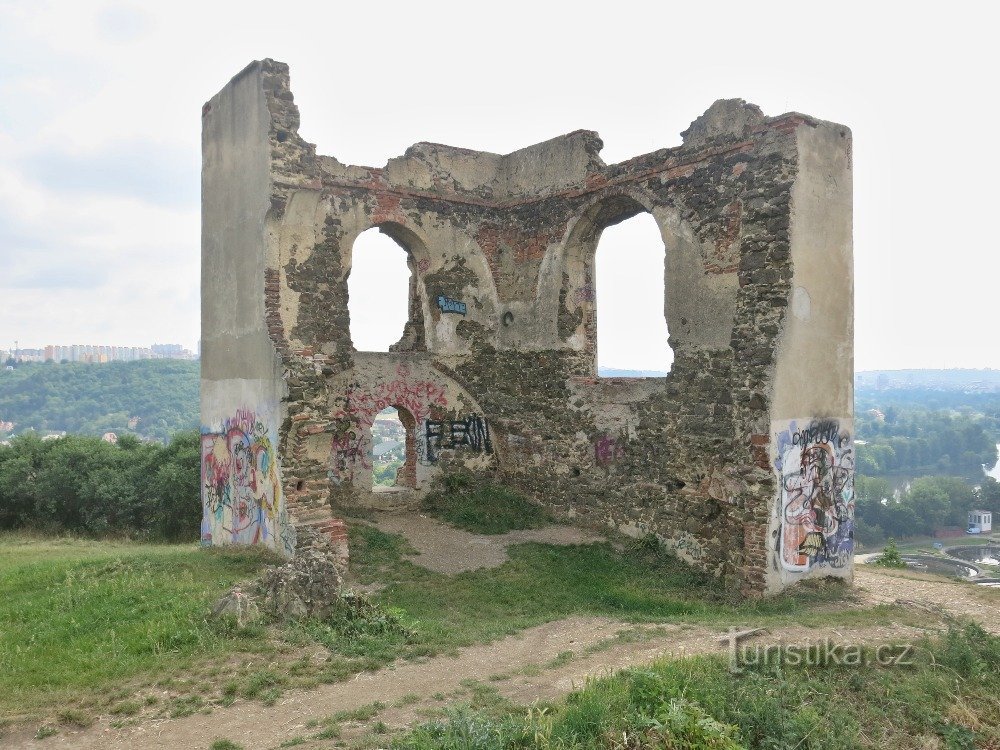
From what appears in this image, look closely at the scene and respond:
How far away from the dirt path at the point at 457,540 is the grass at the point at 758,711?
5.30 metres

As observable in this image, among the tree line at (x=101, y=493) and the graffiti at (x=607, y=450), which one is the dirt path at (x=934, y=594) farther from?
the tree line at (x=101, y=493)

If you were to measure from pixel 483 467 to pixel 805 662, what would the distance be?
27.2ft

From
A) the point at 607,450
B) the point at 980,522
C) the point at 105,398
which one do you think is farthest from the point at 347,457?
the point at 105,398

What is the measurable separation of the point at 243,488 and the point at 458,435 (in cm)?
410

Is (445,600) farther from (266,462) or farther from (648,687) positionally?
(648,687)

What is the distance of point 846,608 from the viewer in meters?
9.33

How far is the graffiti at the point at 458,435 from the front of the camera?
13.9 meters

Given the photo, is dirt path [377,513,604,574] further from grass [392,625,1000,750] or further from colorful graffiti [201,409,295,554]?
grass [392,625,1000,750]

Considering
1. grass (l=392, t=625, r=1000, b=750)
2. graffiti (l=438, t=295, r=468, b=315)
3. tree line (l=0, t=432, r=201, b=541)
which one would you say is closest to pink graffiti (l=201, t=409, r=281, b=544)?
graffiti (l=438, t=295, r=468, b=315)

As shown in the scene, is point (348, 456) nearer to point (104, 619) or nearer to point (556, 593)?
point (556, 593)

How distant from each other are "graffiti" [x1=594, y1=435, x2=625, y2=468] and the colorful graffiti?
16.8ft

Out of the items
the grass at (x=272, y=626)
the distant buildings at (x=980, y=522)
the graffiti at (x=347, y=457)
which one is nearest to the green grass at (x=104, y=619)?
the grass at (x=272, y=626)

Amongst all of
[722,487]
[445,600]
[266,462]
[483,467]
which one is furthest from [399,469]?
[722,487]

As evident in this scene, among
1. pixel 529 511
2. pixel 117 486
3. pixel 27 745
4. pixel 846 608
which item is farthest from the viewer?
pixel 117 486
